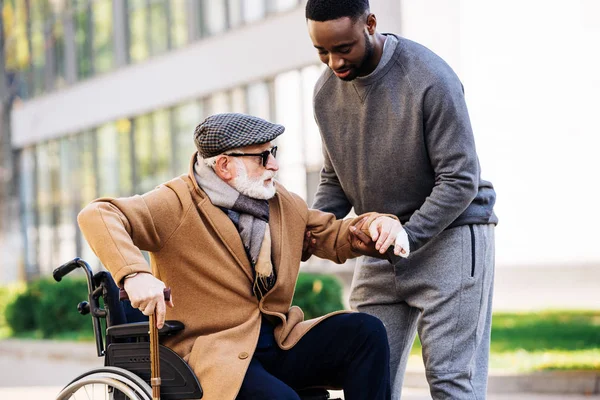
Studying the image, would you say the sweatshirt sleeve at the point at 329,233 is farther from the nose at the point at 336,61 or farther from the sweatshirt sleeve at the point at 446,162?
the nose at the point at 336,61

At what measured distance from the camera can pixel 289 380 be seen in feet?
13.5

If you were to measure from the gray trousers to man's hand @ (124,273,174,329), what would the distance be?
100cm

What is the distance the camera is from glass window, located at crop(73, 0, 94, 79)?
24783 millimetres

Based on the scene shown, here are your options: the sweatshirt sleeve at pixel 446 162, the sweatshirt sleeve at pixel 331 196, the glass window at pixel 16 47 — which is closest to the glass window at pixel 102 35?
the glass window at pixel 16 47

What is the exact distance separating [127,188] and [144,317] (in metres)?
18.7

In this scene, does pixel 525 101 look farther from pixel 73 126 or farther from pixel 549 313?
pixel 73 126

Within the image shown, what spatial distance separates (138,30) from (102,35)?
195 centimetres

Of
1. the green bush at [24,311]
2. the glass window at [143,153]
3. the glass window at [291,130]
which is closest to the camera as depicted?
the glass window at [291,130]

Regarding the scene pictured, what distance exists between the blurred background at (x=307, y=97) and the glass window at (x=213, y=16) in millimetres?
38

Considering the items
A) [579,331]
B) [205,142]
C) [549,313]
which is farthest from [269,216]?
[549,313]

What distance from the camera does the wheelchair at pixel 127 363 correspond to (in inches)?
157

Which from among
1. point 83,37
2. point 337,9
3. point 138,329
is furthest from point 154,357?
point 83,37

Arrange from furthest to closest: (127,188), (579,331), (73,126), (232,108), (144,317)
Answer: (73,126)
(127,188)
(232,108)
(579,331)
(144,317)

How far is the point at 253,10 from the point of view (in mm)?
18500
